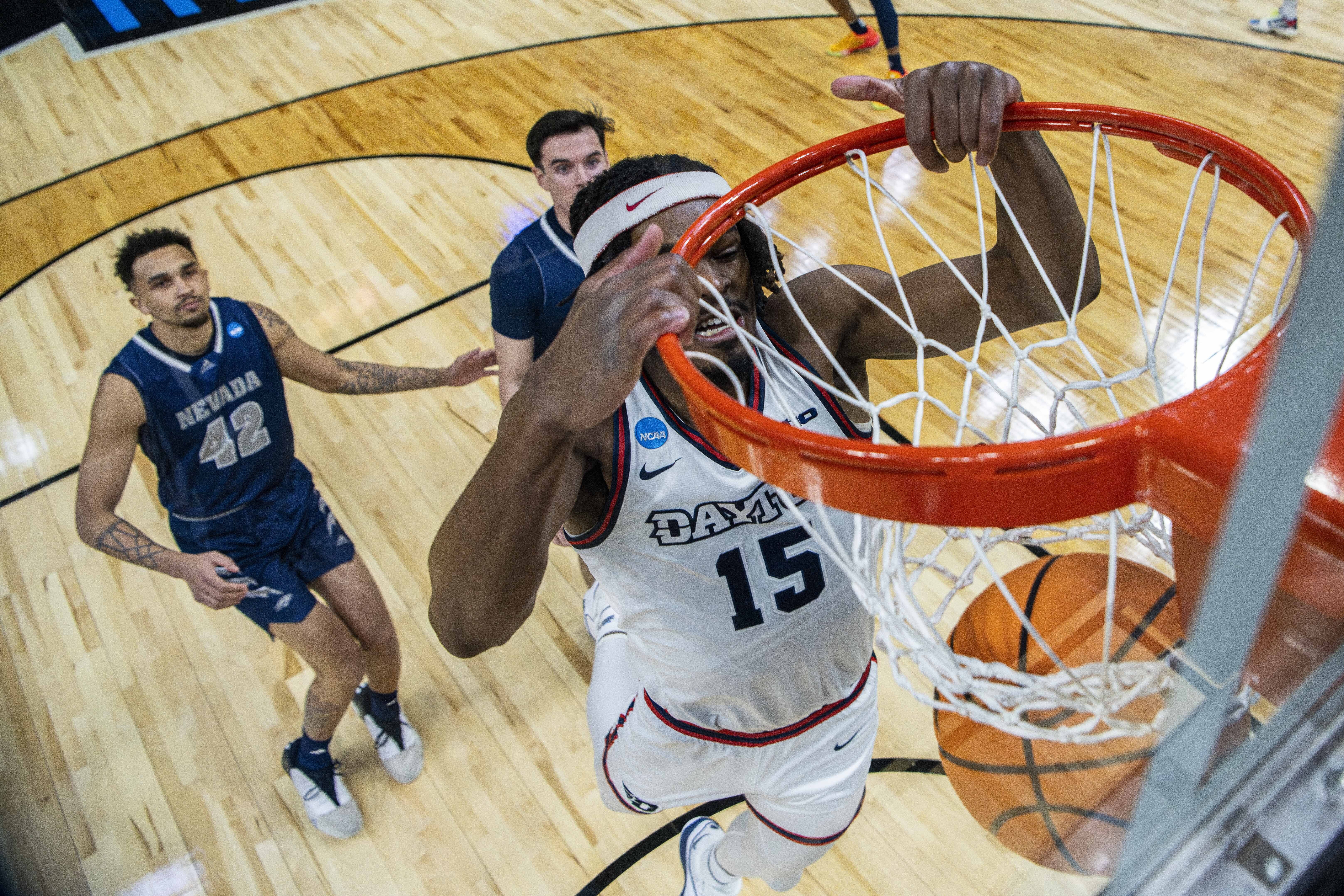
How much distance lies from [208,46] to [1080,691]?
252 inches

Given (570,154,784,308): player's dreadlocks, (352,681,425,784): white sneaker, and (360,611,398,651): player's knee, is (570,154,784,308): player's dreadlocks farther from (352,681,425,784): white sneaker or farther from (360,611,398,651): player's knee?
(352,681,425,784): white sneaker

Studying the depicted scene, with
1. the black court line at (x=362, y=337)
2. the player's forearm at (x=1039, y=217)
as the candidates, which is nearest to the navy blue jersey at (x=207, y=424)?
the black court line at (x=362, y=337)

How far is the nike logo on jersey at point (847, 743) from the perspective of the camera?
178cm

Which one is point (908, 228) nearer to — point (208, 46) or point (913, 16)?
point (913, 16)

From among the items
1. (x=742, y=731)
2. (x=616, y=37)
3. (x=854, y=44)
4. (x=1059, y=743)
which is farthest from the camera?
(x=616, y=37)

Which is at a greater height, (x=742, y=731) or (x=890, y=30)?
(x=890, y=30)

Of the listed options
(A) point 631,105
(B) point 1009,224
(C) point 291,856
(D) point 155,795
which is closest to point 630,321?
(B) point 1009,224

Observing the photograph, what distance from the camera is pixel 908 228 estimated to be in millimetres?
3812

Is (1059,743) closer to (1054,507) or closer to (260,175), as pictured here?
(1054,507)

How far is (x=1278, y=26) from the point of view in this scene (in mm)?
4797

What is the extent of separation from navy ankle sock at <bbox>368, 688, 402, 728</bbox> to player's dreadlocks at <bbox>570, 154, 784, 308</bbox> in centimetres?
143

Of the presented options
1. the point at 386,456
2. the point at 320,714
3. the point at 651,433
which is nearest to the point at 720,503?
the point at 651,433

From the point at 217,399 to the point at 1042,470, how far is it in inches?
85.4

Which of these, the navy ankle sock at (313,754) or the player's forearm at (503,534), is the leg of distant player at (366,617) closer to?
the navy ankle sock at (313,754)
